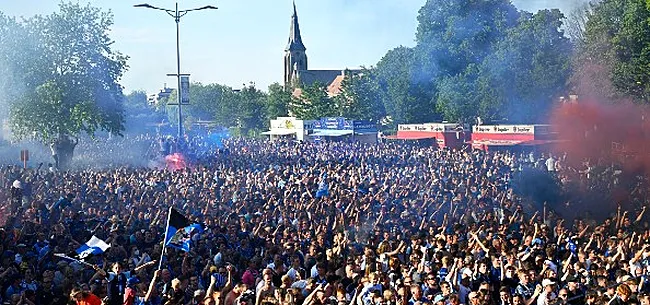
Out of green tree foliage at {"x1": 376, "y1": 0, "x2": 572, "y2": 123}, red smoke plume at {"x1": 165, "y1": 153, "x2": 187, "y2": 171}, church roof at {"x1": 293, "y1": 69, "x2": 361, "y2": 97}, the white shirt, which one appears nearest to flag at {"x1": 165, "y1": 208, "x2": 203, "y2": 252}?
the white shirt

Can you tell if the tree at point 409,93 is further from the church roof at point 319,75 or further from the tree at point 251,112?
the church roof at point 319,75

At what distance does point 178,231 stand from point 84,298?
2.73 m

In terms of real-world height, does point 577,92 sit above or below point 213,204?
above

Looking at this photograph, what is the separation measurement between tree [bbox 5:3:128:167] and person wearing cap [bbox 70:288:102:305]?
30.8 meters

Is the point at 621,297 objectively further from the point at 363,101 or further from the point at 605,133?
the point at 363,101

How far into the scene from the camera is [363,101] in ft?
241

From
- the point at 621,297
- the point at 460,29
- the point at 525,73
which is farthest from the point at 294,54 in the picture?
the point at 621,297

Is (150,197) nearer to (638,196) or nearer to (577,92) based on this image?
(638,196)

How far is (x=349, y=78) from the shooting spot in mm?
75125

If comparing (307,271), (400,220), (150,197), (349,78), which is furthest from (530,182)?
(349,78)

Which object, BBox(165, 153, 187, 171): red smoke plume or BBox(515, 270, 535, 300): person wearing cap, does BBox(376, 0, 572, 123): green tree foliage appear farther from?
BBox(515, 270, 535, 300): person wearing cap

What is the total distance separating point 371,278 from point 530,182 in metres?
16.8

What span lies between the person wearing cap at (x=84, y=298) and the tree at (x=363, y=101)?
204ft

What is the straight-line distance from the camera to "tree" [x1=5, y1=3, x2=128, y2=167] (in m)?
39.4
